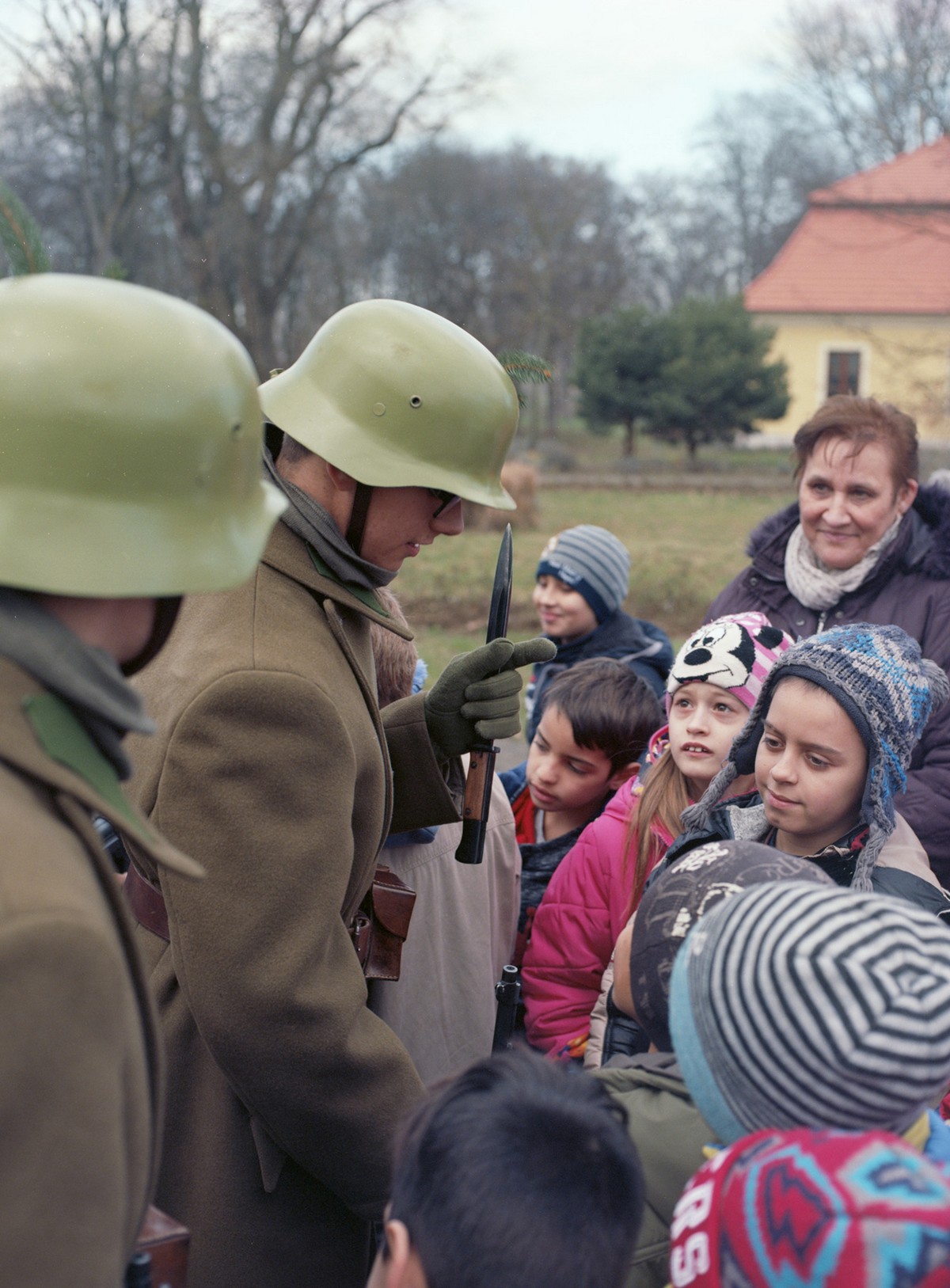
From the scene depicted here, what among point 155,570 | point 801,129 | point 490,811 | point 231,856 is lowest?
point 490,811

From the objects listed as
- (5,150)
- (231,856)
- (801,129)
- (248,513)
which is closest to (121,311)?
(248,513)

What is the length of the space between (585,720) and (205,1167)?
5.20 feet

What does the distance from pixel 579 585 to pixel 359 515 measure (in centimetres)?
224

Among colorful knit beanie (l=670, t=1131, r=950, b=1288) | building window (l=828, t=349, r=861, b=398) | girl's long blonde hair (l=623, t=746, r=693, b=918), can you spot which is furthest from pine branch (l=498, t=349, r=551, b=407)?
building window (l=828, t=349, r=861, b=398)

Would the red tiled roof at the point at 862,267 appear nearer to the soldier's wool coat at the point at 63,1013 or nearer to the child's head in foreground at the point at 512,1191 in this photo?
the child's head in foreground at the point at 512,1191

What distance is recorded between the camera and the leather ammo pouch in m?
2.23

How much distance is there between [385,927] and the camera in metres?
2.26

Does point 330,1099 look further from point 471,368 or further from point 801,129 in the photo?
point 801,129

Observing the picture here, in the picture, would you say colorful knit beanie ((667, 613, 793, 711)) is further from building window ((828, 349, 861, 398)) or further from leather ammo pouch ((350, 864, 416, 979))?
building window ((828, 349, 861, 398))

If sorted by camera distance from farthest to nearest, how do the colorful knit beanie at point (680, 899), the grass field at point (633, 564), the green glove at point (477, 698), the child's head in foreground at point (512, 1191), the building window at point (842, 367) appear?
the building window at point (842, 367), the grass field at point (633, 564), the green glove at point (477, 698), the colorful knit beanie at point (680, 899), the child's head in foreground at point (512, 1191)

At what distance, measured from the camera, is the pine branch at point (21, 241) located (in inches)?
59.2

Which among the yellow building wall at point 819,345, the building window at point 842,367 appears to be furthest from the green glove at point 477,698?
the building window at point 842,367

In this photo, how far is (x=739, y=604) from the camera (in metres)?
3.65

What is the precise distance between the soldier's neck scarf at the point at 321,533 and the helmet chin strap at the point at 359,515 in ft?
0.05
